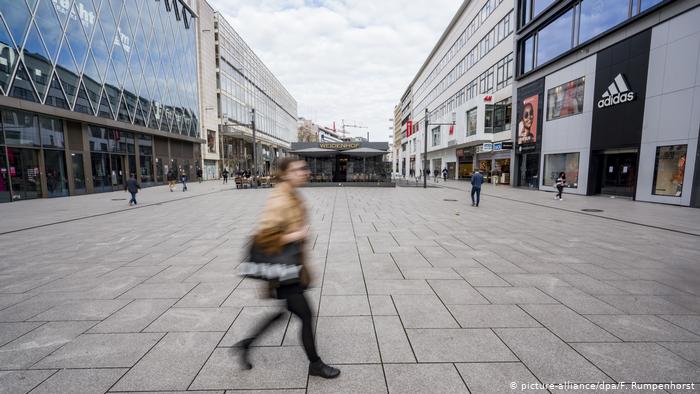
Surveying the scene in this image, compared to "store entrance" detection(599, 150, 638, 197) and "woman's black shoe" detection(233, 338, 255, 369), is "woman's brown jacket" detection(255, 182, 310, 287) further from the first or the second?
"store entrance" detection(599, 150, 638, 197)

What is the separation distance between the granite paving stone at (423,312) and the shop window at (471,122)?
3271 cm

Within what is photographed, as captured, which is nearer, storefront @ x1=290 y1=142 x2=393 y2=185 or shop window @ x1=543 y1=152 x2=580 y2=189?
shop window @ x1=543 y1=152 x2=580 y2=189

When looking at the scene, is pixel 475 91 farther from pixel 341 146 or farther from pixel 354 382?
pixel 354 382

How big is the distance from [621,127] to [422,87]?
171 ft

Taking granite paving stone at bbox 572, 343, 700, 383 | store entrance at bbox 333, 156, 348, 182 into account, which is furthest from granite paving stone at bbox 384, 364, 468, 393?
store entrance at bbox 333, 156, 348, 182

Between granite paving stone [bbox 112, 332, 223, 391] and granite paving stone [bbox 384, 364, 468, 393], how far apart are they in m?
1.72

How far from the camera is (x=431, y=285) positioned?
461 centimetres

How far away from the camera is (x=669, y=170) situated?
1416 centimetres

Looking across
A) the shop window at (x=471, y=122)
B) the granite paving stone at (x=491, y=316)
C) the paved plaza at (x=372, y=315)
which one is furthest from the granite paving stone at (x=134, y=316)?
the shop window at (x=471, y=122)

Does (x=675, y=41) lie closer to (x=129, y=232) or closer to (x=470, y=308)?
(x=470, y=308)

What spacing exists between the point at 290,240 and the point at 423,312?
2.23 metres

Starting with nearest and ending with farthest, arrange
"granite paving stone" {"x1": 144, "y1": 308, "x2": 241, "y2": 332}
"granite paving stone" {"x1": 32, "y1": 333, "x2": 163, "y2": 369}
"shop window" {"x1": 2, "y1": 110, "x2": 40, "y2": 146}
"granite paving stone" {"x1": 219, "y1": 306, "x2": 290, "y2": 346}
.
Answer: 1. "granite paving stone" {"x1": 32, "y1": 333, "x2": 163, "y2": 369}
2. "granite paving stone" {"x1": 219, "y1": 306, "x2": 290, "y2": 346}
3. "granite paving stone" {"x1": 144, "y1": 308, "x2": 241, "y2": 332}
4. "shop window" {"x1": 2, "y1": 110, "x2": 40, "y2": 146}

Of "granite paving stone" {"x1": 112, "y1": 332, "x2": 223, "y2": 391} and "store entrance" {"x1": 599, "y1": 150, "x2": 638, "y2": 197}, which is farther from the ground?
"store entrance" {"x1": 599, "y1": 150, "x2": 638, "y2": 197}

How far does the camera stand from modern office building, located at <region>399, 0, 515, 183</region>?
28.8 metres
